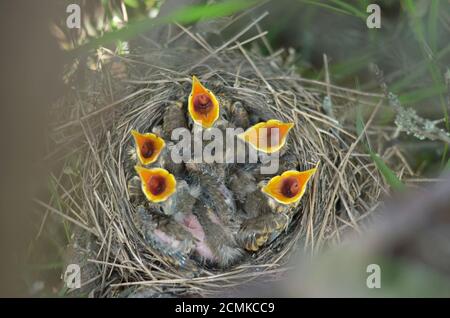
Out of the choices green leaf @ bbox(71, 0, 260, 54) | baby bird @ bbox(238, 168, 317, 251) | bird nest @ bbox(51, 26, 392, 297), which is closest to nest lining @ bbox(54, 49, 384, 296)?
bird nest @ bbox(51, 26, 392, 297)

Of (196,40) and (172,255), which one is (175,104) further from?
(172,255)

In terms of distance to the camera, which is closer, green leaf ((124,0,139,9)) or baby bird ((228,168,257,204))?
baby bird ((228,168,257,204))

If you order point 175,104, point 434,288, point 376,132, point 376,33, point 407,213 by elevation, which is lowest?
point 434,288

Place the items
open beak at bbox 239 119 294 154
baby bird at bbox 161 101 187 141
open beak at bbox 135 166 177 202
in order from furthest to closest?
baby bird at bbox 161 101 187 141 < open beak at bbox 239 119 294 154 < open beak at bbox 135 166 177 202

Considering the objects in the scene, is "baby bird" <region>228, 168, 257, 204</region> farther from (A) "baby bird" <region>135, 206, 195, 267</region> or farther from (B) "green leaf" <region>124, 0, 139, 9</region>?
(B) "green leaf" <region>124, 0, 139, 9</region>

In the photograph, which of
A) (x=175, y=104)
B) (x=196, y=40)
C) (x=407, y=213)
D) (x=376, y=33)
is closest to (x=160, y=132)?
(x=175, y=104)

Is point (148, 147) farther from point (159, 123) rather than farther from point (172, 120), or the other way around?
point (159, 123)
